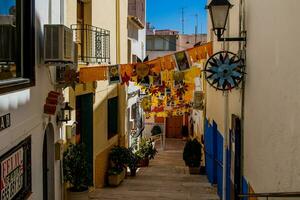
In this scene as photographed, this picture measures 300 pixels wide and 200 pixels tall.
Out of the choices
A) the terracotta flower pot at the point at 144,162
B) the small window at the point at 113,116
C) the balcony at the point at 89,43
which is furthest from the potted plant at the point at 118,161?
the terracotta flower pot at the point at 144,162

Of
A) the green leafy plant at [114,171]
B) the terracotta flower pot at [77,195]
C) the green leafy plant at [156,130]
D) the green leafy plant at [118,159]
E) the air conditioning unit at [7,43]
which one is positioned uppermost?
the air conditioning unit at [7,43]

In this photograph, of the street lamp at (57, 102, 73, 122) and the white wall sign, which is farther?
the street lamp at (57, 102, 73, 122)

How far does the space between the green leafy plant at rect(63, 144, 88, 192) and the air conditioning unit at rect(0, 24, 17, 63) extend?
4.02m

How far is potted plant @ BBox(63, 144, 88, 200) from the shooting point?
10617mm

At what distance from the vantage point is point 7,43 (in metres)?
6.88

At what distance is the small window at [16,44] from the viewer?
261 inches

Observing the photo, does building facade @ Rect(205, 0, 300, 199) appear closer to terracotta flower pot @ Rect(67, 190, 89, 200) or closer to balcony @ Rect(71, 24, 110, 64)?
terracotta flower pot @ Rect(67, 190, 89, 200)

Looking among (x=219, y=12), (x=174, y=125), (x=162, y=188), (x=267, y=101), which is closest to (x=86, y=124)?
(x=162, y=188)

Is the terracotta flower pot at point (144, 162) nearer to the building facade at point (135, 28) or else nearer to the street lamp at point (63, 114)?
the building facade at point (135, 28)

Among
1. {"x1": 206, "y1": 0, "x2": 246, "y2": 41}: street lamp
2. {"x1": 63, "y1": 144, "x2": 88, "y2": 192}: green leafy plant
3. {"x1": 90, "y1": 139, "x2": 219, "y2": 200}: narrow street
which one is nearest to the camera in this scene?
{"x1": 206, "y1": 0, "x2": 246, "y2": 41}: street lamp

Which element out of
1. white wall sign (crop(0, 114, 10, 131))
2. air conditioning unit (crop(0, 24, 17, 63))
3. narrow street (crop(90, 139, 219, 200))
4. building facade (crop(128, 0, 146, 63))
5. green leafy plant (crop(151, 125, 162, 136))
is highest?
building facade (crop(128, 0, 146, 63))

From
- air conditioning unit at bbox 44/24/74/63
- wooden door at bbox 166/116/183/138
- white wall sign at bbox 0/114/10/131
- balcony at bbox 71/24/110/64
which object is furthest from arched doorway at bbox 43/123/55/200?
wooden door at bbox 166/116/183/138

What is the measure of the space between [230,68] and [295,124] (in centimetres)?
323

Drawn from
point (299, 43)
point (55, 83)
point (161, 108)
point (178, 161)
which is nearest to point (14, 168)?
point (55, 83)
